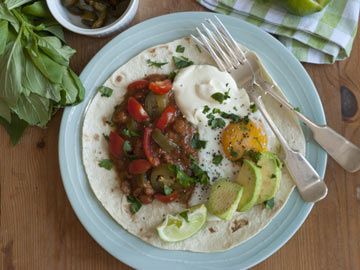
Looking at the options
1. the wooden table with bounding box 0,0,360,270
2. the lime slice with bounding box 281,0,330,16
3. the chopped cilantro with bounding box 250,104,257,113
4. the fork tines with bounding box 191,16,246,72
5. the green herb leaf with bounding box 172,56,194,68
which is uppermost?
the lime slice with bounding box 281,0,330,16

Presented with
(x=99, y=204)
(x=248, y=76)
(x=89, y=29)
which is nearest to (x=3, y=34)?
(x=89, y=29)

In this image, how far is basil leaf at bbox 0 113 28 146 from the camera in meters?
3.34

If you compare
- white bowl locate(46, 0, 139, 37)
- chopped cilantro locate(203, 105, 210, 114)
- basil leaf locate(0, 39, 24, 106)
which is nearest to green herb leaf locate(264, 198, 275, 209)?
chopped cilantro locate(203, 105, 210, 114)

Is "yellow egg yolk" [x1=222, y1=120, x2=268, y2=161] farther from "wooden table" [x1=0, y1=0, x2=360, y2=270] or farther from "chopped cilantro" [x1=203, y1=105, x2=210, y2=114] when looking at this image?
"wooden table" [x1=0, y1=0, x2=360, y2=270]

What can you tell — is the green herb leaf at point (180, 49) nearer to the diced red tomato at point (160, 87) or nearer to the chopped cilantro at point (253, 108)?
the diced red tomato at point (160, 87)

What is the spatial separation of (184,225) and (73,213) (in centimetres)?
111

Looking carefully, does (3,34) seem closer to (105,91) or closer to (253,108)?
(105,91)

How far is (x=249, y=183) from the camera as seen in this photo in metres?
2.91

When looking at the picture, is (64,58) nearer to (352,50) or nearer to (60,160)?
(60,160)

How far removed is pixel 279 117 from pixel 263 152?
1.22 feet

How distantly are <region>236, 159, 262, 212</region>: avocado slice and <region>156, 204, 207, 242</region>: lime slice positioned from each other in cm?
33

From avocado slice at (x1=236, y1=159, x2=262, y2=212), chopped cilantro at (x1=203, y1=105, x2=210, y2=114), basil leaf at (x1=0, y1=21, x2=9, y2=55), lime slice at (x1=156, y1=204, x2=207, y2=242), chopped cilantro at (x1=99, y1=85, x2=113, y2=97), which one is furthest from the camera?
chopped cilantro at (x1=99, y1=85, x2=113, y2=97)

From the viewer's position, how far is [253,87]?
314 cm

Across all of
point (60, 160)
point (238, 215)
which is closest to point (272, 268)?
point (238, 215)
